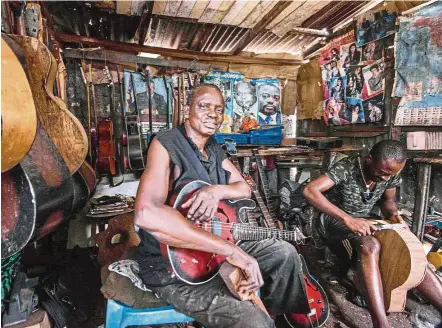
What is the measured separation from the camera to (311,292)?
9.28 ft

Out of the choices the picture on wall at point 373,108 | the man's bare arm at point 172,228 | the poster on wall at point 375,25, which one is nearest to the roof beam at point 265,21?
the poster on wall at point 375,25

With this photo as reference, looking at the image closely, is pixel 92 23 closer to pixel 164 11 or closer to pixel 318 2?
pixel 164 11

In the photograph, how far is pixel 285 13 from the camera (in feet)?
14.1

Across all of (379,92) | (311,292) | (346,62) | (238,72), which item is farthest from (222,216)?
(238,72)

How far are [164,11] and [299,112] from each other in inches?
166

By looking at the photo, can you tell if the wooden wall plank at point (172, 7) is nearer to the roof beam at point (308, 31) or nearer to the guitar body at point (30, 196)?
the roof beam at point (308, 31)

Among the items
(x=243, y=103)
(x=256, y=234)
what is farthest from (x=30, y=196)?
(x=243, y=103)

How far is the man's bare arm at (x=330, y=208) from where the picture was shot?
2723 millimetres

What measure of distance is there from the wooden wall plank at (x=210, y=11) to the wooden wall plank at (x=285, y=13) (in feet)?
3.16

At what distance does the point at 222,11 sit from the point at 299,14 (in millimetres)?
1177

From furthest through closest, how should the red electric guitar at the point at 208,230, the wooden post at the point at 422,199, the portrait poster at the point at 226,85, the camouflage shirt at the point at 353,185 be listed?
the portrait poster at the point at 226,85 → the wooden post at the point at 422,199 → the camouflage shirt at the point at 353,185 → the red electric guitar at the point at 208,230

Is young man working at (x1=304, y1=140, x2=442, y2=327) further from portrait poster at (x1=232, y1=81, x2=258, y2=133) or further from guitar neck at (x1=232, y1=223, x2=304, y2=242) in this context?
portrait poster at (x1=232, y1=81, x2=258, y2=133)

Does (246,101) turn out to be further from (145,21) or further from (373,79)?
(145,21)

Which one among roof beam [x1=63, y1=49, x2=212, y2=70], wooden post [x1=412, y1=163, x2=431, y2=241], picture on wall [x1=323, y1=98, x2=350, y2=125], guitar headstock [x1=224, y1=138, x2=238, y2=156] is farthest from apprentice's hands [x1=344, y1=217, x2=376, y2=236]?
roof beam [x1=63, y1=49, x2=212, y2=70]
